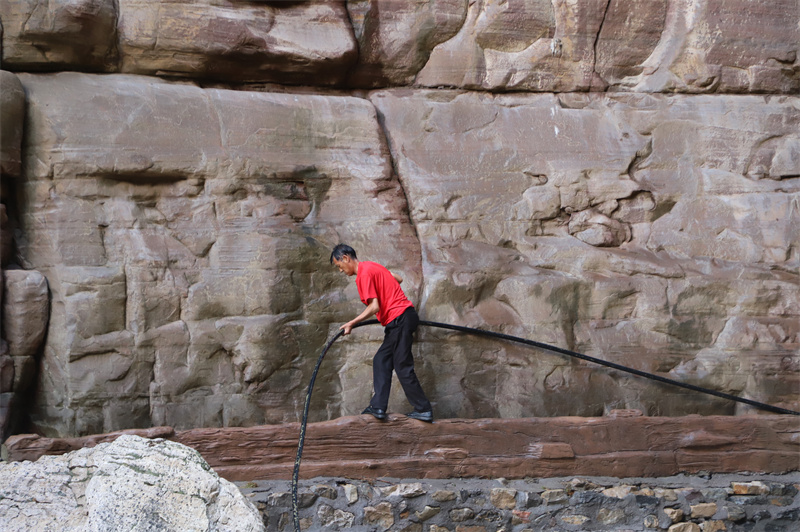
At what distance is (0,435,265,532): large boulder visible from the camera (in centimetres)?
285

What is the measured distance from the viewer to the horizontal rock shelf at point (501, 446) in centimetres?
510

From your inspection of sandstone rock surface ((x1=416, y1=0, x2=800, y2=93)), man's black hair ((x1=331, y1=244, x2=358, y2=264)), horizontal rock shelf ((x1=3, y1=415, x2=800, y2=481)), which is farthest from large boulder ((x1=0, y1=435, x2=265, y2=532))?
sandstone rock surface ((x1=416, y1=0, x2=800, y2=93))

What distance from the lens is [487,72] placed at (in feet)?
21.9

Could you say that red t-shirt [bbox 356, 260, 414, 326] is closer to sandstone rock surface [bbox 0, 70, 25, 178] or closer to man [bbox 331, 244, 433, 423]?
man [bbox 331, 244, 433, 423]

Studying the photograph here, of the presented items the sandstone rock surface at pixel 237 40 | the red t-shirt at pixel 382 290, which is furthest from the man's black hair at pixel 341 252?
the sandstone rock surface at pixel 237 40

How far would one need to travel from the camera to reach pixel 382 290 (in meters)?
5.29

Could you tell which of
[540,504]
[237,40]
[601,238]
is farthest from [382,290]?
[237,40]

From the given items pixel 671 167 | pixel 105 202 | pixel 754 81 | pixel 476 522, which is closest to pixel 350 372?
pixel 476 522

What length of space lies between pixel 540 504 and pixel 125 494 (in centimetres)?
330

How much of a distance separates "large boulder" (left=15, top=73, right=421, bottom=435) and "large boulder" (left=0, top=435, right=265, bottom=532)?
2.18 metres

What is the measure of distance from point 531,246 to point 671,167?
1495mm

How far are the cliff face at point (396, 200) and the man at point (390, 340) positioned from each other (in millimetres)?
383

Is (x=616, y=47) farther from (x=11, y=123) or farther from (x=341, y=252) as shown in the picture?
(x=11, y=123)

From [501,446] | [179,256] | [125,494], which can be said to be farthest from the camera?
[179,256]
